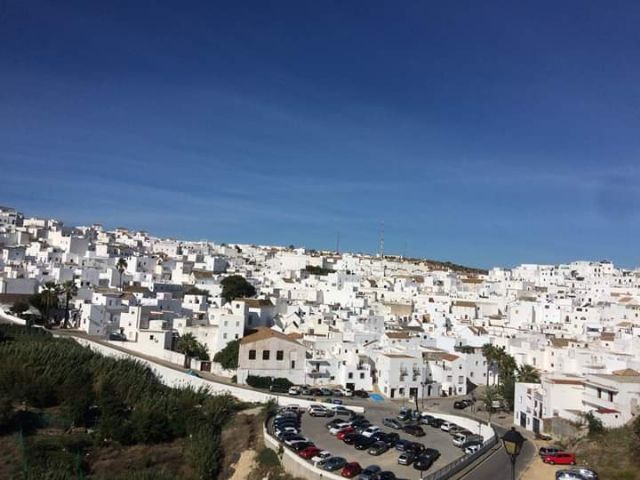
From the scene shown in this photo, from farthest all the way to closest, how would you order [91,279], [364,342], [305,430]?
1. [91,279]
2. [364,342]
3. [305,430]

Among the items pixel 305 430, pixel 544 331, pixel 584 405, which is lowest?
pixel 305 430

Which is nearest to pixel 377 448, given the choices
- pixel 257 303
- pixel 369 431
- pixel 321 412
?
pixel 369 431

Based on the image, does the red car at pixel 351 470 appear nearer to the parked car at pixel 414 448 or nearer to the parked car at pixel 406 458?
the parked car at pixel 406 458

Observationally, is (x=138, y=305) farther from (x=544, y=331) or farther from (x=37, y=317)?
(x=544, y=331)

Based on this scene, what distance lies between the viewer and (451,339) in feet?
165

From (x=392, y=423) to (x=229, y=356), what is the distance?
16.1 metres

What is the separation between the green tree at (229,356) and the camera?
144ft

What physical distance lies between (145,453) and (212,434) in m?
4.08

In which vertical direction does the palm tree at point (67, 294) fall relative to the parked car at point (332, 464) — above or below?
above

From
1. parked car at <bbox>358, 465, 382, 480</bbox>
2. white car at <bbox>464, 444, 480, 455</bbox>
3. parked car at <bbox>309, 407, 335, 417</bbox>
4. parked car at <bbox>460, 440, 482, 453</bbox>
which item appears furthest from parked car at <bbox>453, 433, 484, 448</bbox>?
parked car at <bbox>309, 407, 335, 417</bbox>

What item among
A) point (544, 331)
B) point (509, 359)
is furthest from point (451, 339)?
point (544, 331)

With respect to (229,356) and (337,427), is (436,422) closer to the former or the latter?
(337,427)

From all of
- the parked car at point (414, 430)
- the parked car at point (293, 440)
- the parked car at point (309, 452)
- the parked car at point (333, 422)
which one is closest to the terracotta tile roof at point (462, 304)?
the parked car at point (333, 422)

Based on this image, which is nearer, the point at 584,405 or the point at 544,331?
the point at 584,405
